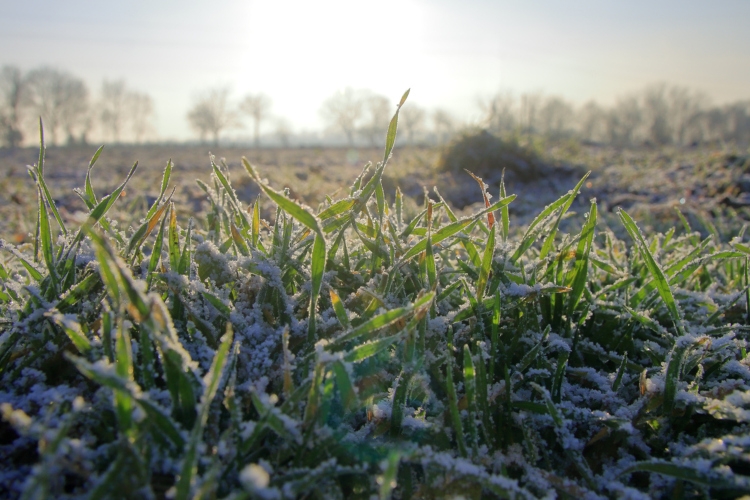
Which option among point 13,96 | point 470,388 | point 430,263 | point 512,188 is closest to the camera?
point 470,388

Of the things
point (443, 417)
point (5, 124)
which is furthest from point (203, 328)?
point (5, 124)

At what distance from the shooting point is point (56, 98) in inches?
1813

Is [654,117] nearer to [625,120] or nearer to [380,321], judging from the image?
[625,120]

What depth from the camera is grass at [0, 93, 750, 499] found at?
597mm

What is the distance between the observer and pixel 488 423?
76 centimetres

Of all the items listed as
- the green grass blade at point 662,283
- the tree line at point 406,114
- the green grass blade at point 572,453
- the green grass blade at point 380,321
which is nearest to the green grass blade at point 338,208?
the green grass blade at point 380,321

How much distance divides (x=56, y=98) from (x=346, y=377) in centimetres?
6066

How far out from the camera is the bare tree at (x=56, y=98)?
A: 145 feet

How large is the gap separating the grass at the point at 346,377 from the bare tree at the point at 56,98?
187 feet

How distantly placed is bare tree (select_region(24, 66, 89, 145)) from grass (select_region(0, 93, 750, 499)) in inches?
2249

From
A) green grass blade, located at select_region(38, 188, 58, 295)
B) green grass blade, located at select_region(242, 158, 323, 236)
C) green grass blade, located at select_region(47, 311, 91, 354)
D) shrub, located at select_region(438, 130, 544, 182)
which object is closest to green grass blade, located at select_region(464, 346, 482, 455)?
green grass blade, located at select_region(242, 158, 323, 236)

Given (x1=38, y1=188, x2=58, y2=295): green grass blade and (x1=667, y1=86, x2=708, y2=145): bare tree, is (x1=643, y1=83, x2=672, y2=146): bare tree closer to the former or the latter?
(x1=667, y1=86, x2=708, y2=145): bare tree

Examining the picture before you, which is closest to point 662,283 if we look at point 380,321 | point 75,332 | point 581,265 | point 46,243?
point 581,265

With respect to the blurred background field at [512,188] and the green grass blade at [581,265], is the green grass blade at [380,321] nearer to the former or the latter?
the green grass blade at [581,265]
